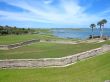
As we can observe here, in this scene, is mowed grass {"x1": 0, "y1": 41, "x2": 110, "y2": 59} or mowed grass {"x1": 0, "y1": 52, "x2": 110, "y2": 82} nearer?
mowed grass {"x1": 0, "y1": 52, "x2": 110, "y2": 82}

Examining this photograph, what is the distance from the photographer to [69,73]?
21.8 m

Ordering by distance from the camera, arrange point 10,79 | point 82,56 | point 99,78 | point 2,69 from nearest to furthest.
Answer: point 99,78 < point 10,79 < point 2,69 < point 82,56

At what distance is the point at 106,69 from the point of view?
2073 centimetres

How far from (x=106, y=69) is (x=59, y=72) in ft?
15.7

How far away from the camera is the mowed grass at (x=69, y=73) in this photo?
1929 centimetres

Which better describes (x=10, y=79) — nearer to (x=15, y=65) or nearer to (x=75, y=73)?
(x=15, y=65)

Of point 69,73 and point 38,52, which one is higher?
point 38,52

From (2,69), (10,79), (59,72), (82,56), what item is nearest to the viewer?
(10,79)

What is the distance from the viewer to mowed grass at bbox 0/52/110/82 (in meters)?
19.3

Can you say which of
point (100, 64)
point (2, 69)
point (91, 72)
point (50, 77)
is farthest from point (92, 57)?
point (2, 69)

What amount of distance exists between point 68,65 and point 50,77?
4.41m

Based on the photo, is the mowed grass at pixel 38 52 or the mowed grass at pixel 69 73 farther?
the mowed grass at pixel 38 52

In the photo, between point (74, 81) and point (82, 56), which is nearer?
point (74, 81)

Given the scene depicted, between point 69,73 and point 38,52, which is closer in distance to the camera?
point 69,73
